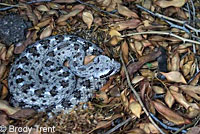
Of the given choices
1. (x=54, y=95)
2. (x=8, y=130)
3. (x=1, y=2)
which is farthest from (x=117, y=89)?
(x=1, y=2)

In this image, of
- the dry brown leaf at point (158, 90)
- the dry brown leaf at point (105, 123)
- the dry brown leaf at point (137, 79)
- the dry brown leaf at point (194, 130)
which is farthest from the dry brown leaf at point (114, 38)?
the dry brown leaf at point (194, 130)

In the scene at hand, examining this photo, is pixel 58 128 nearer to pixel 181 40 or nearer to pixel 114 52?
pixel 114 52

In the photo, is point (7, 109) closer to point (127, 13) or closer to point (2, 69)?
point (2, 69)

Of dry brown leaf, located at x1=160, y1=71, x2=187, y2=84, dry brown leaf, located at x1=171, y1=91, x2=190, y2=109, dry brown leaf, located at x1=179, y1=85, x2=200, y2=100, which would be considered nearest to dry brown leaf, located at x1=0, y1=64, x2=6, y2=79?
dry brown leaf, located at x1=160, y1=71, x2=187, y2=84

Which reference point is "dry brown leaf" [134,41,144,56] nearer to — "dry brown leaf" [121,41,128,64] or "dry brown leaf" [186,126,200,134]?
"dry brown leaf" [121,41,128,64]

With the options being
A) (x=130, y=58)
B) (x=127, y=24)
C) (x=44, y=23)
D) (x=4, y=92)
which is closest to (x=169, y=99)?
(x=130, y=58)

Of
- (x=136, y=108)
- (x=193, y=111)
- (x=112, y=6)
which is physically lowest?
(x=193, y=111)
